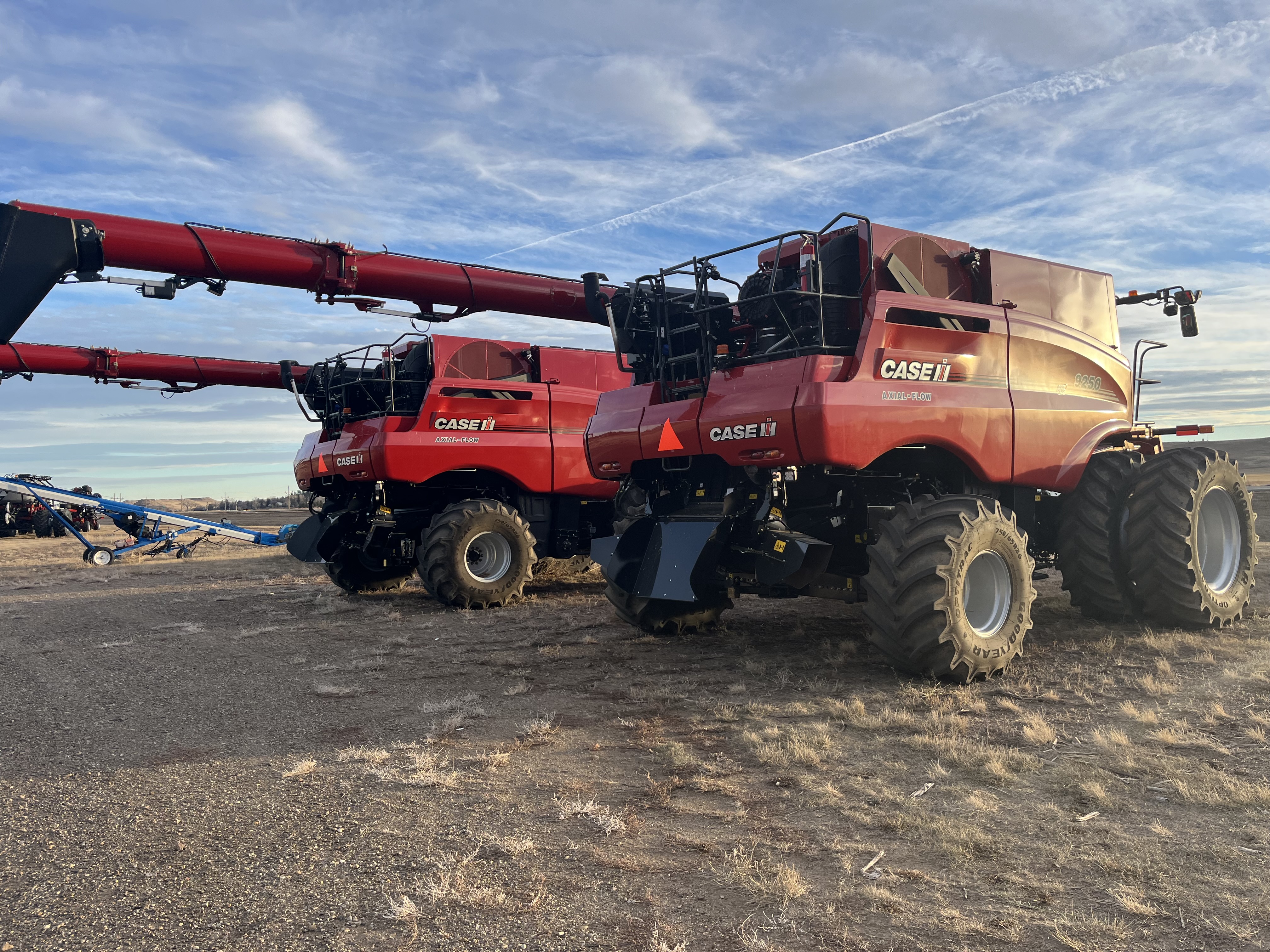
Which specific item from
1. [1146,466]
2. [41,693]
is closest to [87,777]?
[41,693]

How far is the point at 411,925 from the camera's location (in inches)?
110

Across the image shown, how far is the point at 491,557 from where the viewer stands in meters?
10.9

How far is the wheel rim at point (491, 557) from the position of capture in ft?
35.6

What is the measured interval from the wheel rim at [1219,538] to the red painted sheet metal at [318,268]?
7670 mm

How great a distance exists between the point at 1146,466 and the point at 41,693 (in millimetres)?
8862

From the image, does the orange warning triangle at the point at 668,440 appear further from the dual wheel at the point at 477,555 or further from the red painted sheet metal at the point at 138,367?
the red painted sheet metal at the point at 138,367

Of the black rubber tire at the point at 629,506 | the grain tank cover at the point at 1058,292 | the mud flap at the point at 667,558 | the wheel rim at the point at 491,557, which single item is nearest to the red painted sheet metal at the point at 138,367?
the wheel rim at the point at 491,557

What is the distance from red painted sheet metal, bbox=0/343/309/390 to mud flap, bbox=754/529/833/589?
12.2 metres

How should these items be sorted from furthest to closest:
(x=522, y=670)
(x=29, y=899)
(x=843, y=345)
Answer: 1. (x=522, y=670)
2. (x=843, y=345)
3. (x=29, y=899)

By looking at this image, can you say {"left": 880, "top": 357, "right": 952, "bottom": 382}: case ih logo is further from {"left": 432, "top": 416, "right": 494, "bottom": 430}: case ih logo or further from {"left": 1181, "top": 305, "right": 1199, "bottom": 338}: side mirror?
{"left": 432, "top": 416, "right": 494, "bottom": 430}: case ih logo

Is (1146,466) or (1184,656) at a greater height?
(1146,466)

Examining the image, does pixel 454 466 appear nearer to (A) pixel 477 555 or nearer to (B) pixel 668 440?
(A) pixel 477 555

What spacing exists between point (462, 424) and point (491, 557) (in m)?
1.68

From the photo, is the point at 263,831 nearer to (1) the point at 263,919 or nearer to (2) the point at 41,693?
(1) the point at 263,919
